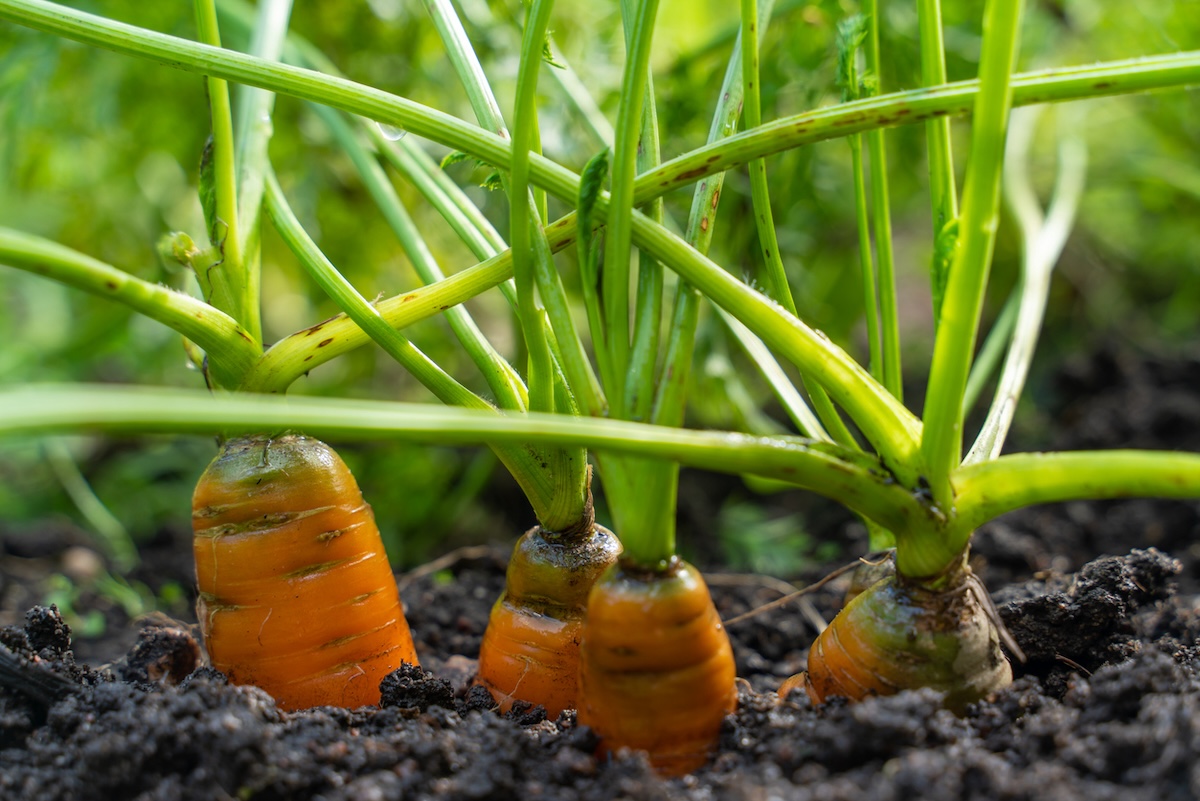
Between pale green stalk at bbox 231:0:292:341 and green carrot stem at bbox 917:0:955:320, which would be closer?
green carrot stem at bbox 917:0:955:320

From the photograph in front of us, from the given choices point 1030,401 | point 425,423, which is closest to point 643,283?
point 425,423

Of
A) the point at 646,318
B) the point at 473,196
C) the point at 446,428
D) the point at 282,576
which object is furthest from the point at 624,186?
the point at 473,196

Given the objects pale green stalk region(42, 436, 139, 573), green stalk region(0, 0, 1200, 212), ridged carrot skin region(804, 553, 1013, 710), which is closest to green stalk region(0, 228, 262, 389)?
green stalk region(0, 0, 1200, 212)

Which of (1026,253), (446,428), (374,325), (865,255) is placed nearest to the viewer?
(446,428)

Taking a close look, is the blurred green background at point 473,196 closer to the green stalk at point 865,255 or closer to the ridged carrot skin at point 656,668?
the green stalk at point 865,255

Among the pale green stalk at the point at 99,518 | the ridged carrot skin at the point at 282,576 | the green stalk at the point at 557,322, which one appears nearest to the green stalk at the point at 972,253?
the green stalk at the point at 557,322

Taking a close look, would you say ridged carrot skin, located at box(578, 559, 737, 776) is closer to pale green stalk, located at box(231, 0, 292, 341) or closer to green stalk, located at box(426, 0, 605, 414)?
green stalk, located at box(426, 0, 605, 414)

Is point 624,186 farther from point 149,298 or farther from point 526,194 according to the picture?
point 149,298
